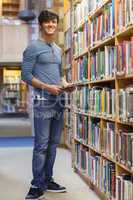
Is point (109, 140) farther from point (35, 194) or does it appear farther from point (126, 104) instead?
point (35, 194)

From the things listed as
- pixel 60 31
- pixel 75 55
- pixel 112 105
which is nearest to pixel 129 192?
pixel 112 105

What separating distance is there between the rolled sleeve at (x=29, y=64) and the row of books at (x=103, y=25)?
54 cm

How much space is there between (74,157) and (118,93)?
1.56 meters

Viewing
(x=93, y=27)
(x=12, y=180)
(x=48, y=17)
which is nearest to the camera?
(x=48, y=17)

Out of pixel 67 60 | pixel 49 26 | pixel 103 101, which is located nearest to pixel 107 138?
pixel 103 101

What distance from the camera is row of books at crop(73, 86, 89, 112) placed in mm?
A: 3337

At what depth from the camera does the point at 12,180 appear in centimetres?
346

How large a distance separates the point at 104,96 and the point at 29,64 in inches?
23.9

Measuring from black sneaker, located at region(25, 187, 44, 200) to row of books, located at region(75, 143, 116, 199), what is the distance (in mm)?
458

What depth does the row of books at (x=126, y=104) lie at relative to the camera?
221 centimetres

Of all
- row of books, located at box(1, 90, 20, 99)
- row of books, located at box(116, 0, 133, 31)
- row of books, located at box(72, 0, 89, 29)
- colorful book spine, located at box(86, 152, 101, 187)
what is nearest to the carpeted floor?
colorful book spine, located at box(86, 152, 101, 187)

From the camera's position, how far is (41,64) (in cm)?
283

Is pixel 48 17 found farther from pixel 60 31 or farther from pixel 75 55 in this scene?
pixel 60 31

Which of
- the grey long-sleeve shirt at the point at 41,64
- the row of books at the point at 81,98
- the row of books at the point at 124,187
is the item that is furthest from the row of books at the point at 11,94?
the row of books at the point at 124,187
